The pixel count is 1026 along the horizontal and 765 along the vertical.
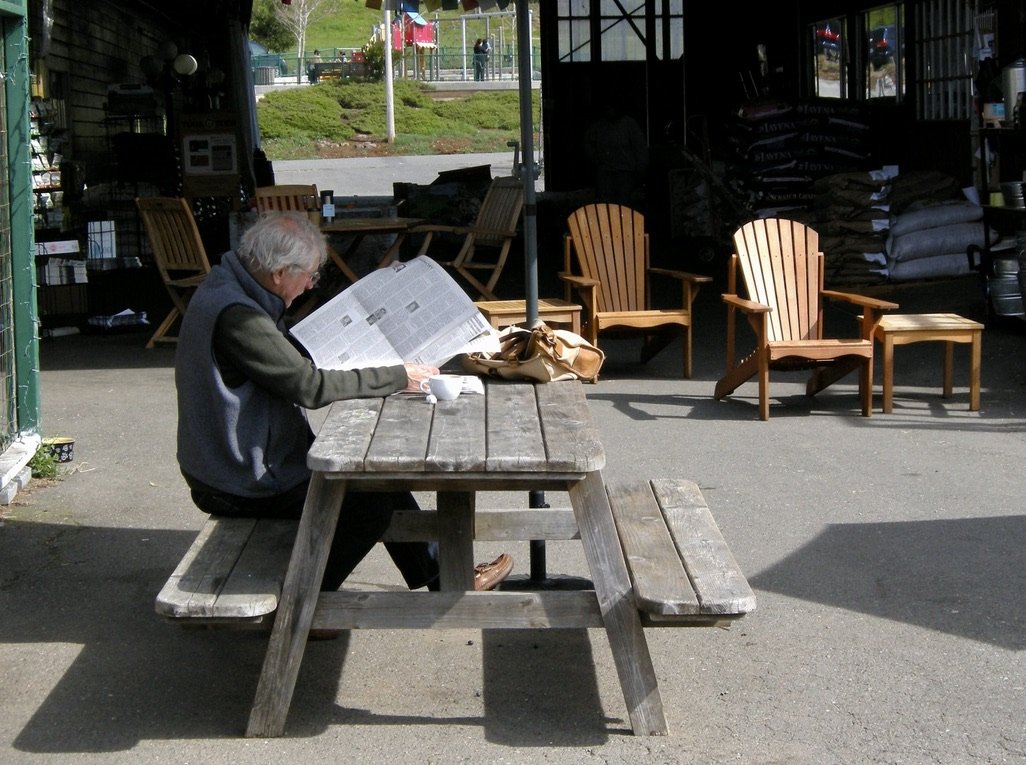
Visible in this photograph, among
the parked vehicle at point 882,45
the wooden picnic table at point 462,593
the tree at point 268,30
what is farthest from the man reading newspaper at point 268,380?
the tree at point 268,30

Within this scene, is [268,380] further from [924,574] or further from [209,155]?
[209,155]

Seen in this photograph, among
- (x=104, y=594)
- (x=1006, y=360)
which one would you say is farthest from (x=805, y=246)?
(x=104, y=594)

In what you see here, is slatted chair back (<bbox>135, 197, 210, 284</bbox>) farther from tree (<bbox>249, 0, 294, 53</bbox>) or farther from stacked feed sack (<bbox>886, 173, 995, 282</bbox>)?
tree (<bbox>249, 0, 294, 53</bbox>)

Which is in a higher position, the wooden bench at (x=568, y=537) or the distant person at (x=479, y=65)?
the distant person at (x=479, y=65)

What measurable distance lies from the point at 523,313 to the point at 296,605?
4.72 meters

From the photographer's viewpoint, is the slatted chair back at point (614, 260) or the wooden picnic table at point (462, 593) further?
the slatted chair back at point (614, 260)

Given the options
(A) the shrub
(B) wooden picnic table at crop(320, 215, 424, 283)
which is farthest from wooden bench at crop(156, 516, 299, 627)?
(A) the shrub

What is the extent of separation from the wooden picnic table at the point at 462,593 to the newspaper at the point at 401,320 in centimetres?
37

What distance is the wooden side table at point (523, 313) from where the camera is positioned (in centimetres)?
789

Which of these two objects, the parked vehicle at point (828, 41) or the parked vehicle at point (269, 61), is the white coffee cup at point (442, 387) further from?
the parked vehicle at point (269, 61)

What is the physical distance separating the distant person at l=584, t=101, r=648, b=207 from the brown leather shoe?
1149cm

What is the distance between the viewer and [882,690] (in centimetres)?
365

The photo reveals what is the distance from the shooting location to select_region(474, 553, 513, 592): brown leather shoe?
13.8 ft

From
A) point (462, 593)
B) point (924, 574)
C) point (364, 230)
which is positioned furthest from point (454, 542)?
point (364, 230)
